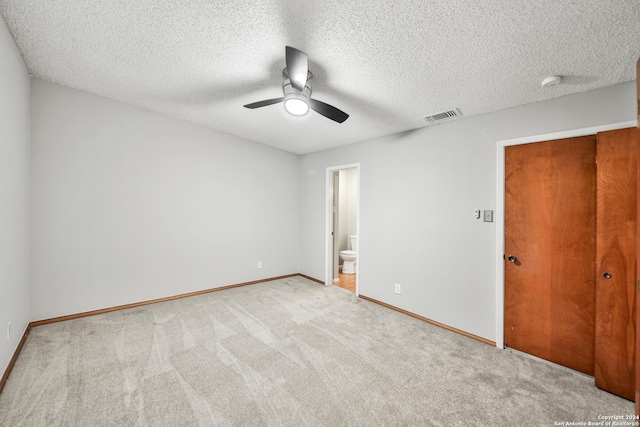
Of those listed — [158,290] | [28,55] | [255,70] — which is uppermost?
[28,55]

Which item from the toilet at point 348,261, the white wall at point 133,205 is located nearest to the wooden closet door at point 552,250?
the toilet at point 348,261

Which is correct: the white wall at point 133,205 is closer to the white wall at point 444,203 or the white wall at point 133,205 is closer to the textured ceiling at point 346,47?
the textured ceiling at point 346,47

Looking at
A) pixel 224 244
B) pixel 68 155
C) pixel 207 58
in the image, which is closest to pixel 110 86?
pixel 68 155

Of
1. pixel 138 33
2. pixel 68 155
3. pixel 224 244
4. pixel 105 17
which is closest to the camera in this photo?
pixel 105 17

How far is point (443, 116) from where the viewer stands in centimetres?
268

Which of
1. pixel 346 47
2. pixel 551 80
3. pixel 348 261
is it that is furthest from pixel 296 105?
pixel 348 261

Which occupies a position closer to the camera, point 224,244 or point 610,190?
point 610,190

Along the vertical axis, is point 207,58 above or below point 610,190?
above

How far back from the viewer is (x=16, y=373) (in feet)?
5.95

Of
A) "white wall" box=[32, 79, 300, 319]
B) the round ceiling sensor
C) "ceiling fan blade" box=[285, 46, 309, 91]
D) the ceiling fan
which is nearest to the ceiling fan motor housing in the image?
the ceiling fan

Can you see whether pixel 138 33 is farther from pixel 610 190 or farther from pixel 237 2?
pixel 610 190

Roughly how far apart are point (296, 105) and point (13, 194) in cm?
244

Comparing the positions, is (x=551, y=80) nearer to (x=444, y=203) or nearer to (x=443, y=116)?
(x=443, y=116)

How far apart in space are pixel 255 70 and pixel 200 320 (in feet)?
8.98
